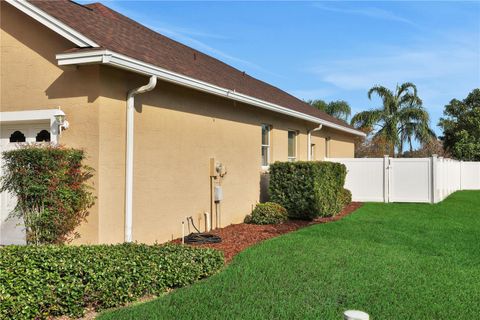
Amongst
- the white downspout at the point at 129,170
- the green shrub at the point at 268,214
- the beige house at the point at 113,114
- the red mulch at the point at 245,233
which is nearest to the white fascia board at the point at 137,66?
the beige house at the point at 113,114

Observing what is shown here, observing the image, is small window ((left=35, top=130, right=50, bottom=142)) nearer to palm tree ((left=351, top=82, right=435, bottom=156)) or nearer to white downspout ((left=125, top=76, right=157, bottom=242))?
white downspout ((left=125, top=76, right=157, bottom=242))

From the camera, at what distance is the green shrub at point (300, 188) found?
1220cm

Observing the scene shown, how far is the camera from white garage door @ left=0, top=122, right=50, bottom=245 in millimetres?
7875

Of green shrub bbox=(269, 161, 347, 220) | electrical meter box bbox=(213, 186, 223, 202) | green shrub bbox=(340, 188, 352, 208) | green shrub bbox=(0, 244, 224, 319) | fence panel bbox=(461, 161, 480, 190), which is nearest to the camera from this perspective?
green shrub bbox=(0, 244, 224, 319)

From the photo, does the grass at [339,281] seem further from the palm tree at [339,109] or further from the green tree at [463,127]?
the green tree at [463,127]

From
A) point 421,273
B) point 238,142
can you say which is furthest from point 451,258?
point 238,142

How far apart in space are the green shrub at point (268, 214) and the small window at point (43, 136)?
5.76 m

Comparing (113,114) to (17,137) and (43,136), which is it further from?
(17,137)

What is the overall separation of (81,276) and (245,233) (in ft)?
18.0

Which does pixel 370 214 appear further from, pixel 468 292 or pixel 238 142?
pixel 468 292

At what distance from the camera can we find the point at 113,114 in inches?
305

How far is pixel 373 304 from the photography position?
5.14 metres

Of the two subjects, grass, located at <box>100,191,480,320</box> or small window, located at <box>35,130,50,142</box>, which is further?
small window, located at <box>35,130,50,142</box>

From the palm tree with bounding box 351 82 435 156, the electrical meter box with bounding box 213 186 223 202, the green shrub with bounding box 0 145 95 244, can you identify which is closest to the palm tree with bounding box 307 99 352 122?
the palm tree with bounding box 351 82 435 156
